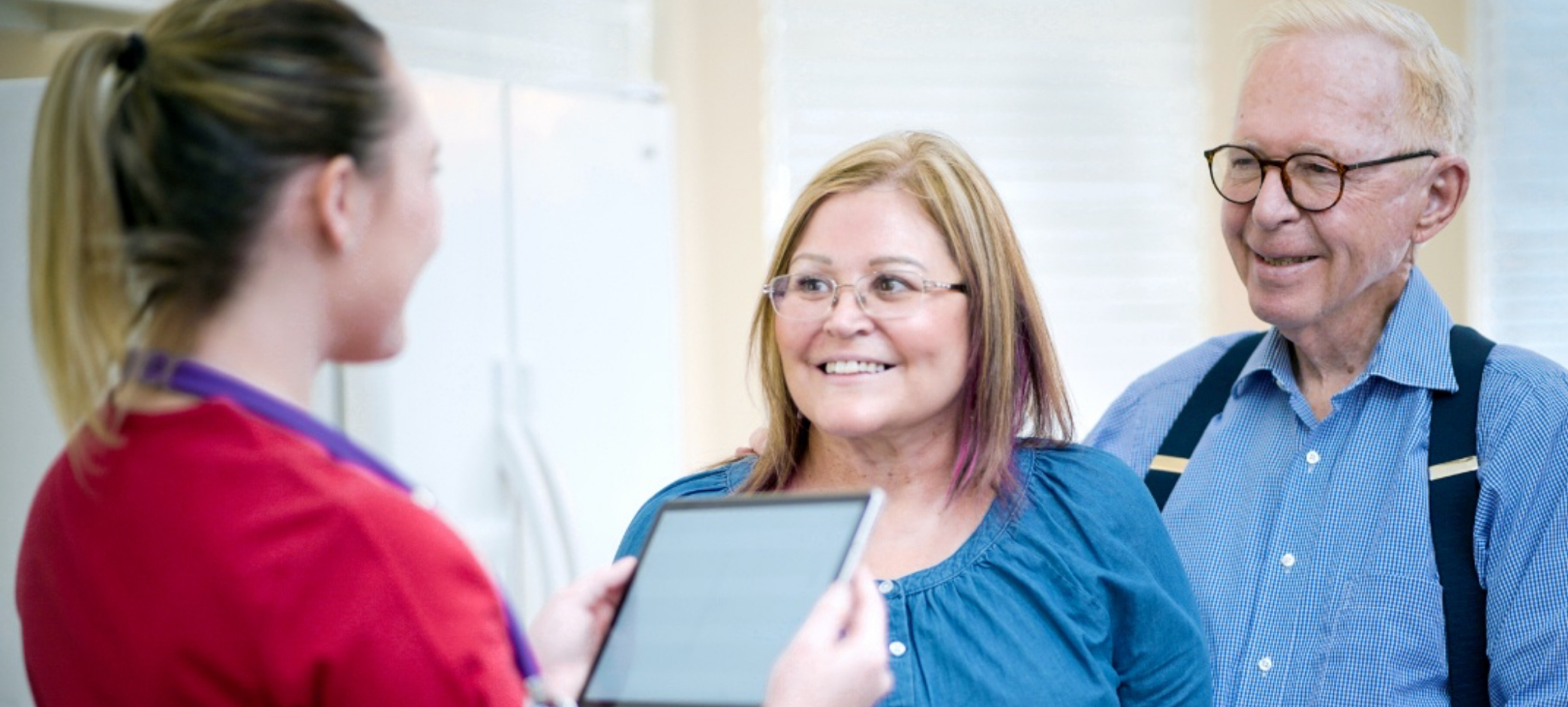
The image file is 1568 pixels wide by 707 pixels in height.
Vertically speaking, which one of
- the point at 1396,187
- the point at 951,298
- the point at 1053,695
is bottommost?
the point at 1053,695

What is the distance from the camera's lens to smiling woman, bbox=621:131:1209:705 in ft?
4.51

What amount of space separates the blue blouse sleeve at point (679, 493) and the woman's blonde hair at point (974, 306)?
0.04m

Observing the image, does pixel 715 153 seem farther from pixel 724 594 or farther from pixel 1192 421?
pixel 724 594

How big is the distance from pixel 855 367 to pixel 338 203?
2.21ft

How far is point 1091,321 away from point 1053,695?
2396 millimetres

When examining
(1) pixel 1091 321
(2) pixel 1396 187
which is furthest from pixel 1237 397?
(1) pixel 1091 321

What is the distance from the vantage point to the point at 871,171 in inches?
58.6

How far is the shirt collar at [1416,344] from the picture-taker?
5.18ft

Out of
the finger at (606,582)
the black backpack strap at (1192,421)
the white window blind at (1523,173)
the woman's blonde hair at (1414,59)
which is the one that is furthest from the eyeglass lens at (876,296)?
the white window blind at (1523,173)

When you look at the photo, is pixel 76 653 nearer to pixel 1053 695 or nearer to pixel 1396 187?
pixel 1053 695

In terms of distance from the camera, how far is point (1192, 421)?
1.79 meters

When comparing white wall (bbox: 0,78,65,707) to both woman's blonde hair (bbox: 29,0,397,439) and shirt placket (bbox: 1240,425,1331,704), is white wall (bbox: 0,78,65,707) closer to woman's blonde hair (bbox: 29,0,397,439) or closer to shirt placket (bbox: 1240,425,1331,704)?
woman's blonde hair (bbox: 29,0,397,439)

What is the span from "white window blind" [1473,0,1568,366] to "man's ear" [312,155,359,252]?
3.22 m

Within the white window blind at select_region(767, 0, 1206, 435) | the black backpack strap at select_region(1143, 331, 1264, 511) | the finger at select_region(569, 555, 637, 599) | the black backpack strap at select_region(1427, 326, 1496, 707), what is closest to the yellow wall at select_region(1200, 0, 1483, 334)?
the white window blind at select_region(767, 0, 1206, 435)
